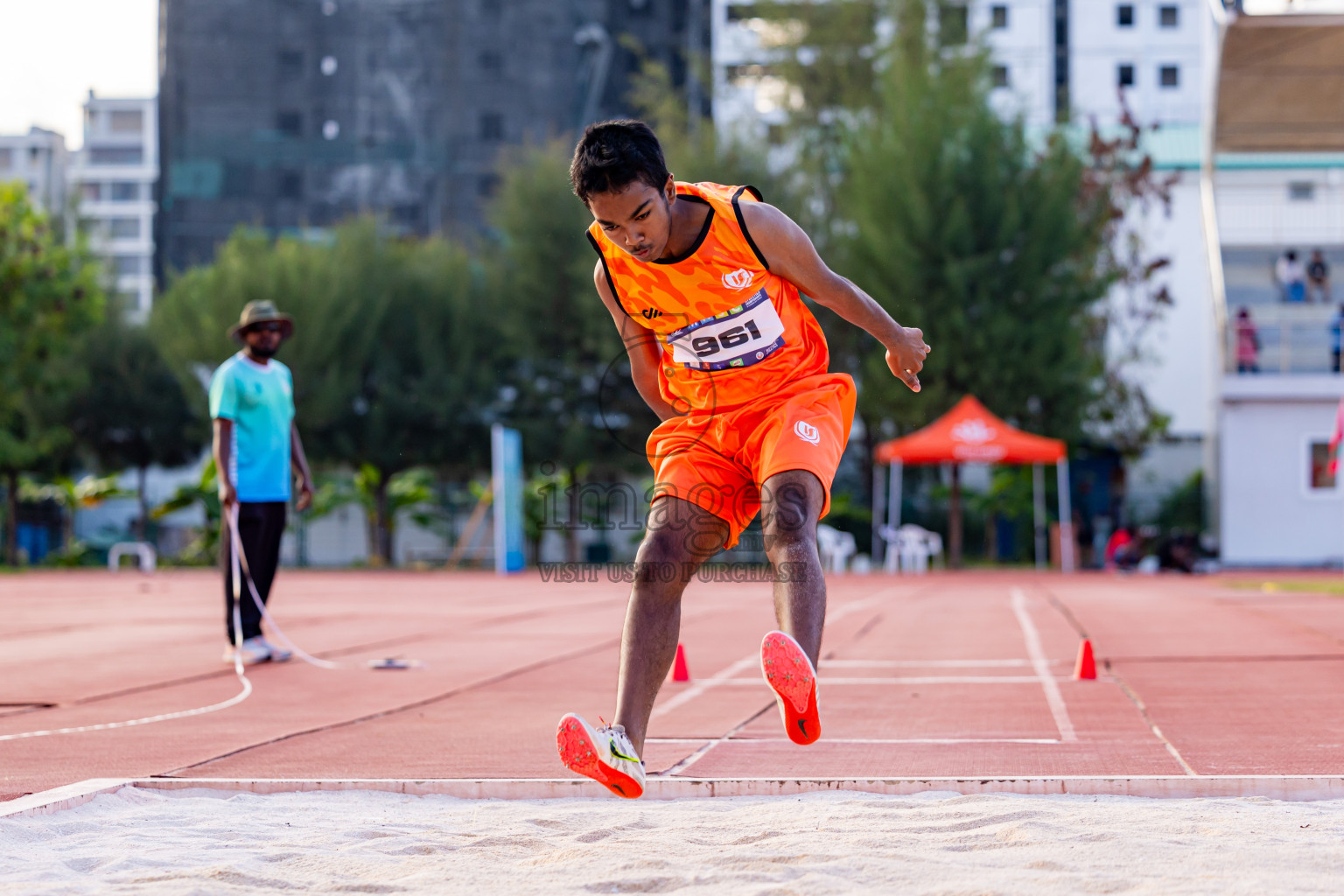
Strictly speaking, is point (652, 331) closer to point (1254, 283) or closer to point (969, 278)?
point (969, 278)

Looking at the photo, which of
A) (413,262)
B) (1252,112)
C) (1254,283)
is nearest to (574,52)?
(413,262)

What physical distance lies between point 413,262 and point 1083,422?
51.3 feet

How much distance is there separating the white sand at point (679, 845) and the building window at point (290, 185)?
169 feet

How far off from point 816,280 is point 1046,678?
13.1 ft

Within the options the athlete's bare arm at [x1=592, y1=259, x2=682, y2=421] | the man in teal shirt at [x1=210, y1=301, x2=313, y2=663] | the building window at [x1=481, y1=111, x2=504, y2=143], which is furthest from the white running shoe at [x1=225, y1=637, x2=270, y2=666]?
the building window at [x1=481, y1=111, x2=504, y2=143]

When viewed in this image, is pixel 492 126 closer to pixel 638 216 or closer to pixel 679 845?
pixel 638 216

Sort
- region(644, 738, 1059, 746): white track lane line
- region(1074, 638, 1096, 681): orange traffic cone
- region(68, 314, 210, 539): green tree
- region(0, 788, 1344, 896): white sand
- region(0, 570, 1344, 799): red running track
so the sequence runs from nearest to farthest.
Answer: region(0, 788, 1344, 896): white sand < region(0, 570, 1344, 799): red running track < region(644, 738, 1059, 746): white track lane line < region(1074, 638, 1096, 681): orange traffic cone < region(68, 314, 210, 539): green tree

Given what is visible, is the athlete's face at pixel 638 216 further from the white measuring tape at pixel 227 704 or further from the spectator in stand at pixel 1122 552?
the spectator in stand at pixel 1122 552

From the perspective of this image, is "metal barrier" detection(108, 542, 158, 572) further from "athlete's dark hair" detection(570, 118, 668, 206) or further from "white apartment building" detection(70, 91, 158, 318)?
"white apartment building" detection(70, 91, 158, 318)

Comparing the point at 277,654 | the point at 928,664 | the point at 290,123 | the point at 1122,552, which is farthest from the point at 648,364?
the point at 290,123

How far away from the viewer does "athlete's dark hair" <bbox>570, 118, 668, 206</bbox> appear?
353cm

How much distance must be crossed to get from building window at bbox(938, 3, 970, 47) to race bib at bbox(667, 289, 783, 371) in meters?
33.8

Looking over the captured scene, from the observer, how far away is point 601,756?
135 inches

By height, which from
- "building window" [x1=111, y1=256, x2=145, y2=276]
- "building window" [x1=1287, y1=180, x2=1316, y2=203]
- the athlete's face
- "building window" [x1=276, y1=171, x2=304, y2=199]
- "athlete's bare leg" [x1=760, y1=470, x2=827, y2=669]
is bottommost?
"athlete's bare leg" [x1=760, y1=470, x2=827, y2=669]
